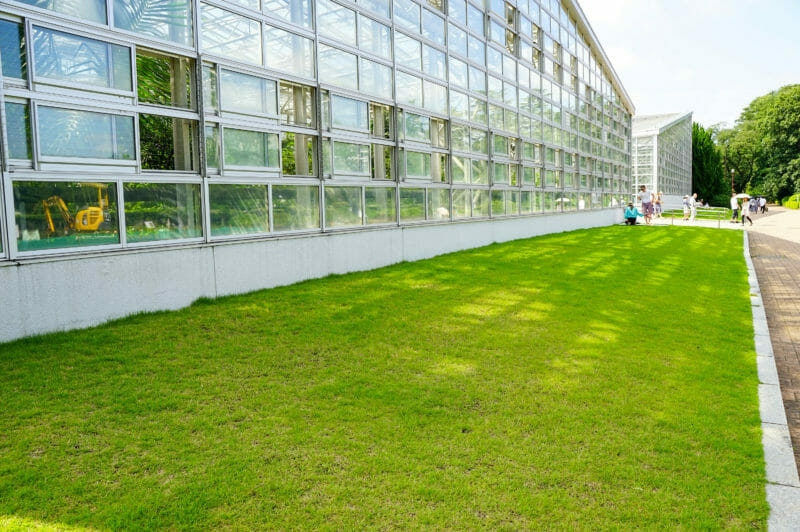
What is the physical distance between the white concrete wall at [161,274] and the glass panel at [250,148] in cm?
122

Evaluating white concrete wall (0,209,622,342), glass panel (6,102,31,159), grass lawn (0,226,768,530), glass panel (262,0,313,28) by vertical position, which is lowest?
grass lawn (0,226,768,530)

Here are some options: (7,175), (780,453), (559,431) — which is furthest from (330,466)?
(7,175)

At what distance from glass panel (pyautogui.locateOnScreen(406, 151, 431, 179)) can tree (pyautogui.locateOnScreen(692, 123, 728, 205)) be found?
7097cm

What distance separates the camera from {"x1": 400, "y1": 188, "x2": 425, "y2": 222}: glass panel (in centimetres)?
1296

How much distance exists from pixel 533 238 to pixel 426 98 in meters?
8.48

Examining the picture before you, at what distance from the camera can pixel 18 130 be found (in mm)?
6195

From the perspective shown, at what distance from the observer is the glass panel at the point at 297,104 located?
32.4ft

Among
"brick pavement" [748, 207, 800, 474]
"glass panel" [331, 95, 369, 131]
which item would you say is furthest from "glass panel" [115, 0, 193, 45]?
"brick pavement" [748, 207, 800, 474]

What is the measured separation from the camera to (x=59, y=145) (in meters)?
6.52

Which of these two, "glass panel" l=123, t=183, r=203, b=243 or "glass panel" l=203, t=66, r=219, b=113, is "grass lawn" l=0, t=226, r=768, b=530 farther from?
"glass panel" l=203, t=66, r=219, b=113

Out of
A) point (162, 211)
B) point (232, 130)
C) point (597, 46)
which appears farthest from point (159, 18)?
point (597, 46)

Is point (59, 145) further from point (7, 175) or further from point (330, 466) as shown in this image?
point (330, 466)

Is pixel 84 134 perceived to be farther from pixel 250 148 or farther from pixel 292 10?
pixel 292 10

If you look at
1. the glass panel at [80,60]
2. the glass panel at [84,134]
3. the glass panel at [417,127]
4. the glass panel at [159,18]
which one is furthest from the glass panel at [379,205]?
the glass panel at [80,60]
